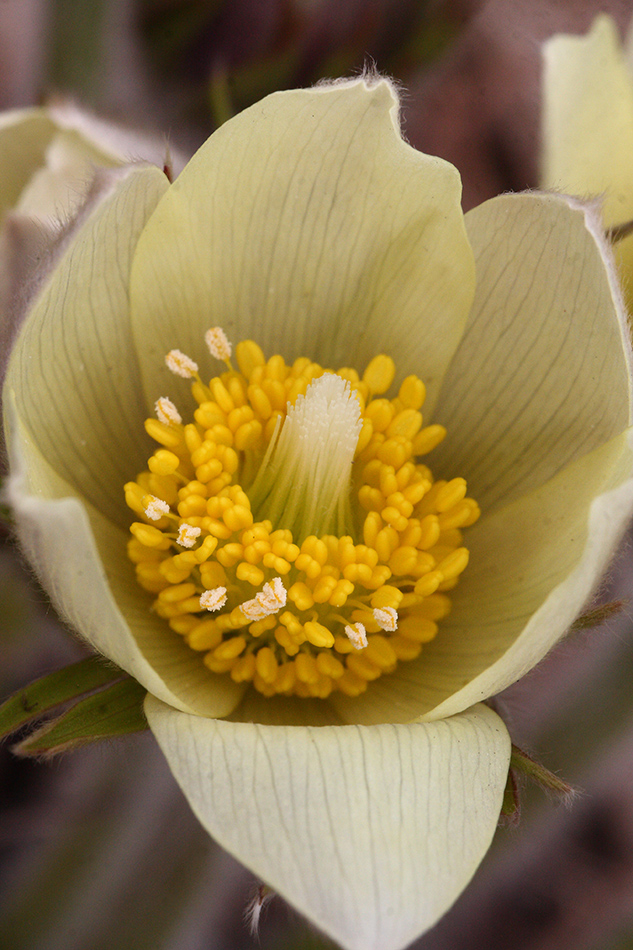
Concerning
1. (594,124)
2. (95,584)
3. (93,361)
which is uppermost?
(594,124)

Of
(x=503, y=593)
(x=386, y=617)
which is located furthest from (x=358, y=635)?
(x=503, y=593)

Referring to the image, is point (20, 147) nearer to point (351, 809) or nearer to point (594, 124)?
point (594, 124)

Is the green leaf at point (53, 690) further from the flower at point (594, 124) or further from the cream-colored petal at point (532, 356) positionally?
the flower at point (594, 124)

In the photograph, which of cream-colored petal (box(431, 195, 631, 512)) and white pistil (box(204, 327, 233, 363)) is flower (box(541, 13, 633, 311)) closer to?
cream-colored petal (box(431, 195, 631, 512))

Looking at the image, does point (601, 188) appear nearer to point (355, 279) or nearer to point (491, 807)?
point (355, 279)

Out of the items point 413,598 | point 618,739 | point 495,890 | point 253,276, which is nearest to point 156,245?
point 253,276

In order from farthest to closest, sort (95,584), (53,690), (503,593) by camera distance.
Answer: (503,593) → (53,690) → (95,584)

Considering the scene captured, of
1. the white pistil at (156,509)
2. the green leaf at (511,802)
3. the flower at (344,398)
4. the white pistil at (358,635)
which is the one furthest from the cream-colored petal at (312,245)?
the green leaf at (511,802)
